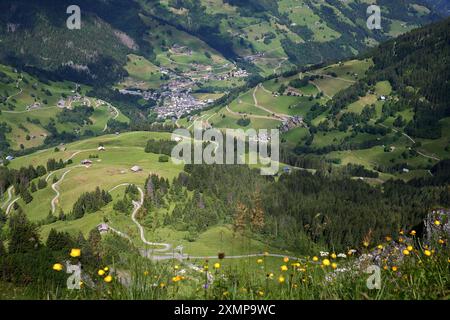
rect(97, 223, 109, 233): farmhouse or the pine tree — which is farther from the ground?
the pine tree

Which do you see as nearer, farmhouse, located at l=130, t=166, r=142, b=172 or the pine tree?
the pine tree

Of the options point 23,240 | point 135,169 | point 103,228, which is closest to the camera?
point 23,240

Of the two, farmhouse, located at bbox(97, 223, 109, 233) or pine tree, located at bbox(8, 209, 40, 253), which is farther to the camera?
farmhouse, located at bbox(97, 223, 109, 233)

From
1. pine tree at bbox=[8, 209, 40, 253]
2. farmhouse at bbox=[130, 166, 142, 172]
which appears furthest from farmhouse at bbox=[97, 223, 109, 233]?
pine tree at bbox=[8, 209, 40, 253]

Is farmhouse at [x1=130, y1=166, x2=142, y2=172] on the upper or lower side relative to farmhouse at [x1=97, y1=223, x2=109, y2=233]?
lower

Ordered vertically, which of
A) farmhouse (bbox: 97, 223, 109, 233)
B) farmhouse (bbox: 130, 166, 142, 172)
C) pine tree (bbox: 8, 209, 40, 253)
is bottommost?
farmhouse (bbox: 130, 166, 142, 172)

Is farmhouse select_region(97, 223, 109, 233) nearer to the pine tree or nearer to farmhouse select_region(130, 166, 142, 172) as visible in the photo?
farmhouse select_region(130, 166, 142, 172)

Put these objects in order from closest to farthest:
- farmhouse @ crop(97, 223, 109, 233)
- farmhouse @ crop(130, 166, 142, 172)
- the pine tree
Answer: the pine tree → farmhouse @ crop(97, 223, 109, 233) → farmhouse @ crop(130, 166, 142, 172)

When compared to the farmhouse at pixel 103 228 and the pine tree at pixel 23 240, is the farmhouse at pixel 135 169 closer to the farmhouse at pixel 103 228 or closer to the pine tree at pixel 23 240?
the farmhouse at pixel 103 228

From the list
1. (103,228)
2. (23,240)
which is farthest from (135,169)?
(23,240)

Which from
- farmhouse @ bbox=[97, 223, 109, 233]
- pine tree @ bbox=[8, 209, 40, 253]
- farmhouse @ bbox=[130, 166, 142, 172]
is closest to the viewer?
pine tree @ bbox=[8, 209, 40, 253]

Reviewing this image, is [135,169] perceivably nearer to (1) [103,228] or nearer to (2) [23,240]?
(1) [103,228]

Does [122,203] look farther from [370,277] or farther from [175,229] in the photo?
[370,277]
